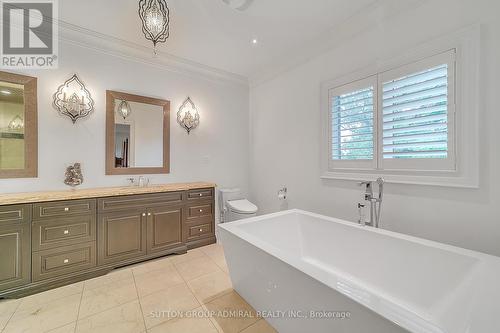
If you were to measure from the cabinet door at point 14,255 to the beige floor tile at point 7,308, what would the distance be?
123mm

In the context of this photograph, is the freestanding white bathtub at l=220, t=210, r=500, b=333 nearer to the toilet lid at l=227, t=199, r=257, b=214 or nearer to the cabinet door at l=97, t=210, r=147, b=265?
the toilet lid at l=227, t=199, r=257, b=214

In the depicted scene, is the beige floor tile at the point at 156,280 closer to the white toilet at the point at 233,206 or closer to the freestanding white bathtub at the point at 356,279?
the freestanding white bathtub at the point at 356,279

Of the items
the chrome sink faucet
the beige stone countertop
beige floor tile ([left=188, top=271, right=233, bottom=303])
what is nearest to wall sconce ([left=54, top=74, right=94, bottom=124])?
the beige stone countertop

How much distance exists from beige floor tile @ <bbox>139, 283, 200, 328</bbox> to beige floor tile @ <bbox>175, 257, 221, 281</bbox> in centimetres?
24

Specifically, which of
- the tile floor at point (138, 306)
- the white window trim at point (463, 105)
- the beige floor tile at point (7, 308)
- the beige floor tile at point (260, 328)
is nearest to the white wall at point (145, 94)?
the beige floor tile at point (7, 308)

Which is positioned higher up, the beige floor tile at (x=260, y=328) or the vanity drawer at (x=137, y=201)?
the vanity drawer at (x=137, y=201)

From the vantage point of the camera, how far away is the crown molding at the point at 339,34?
1942 mm

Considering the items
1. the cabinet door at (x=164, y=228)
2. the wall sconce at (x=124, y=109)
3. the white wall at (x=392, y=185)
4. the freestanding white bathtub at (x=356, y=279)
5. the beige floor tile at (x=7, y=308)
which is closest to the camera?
the freestanding white bathtub at (x=356, y=279)

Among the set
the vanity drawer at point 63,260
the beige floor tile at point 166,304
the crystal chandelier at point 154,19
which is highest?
the crystal chandelier at point 154,19

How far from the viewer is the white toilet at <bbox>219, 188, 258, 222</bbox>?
10.0 feet

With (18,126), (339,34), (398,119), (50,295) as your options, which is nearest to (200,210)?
(50,295)

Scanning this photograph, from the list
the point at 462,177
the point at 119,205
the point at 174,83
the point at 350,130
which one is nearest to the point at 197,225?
the point at 119,205

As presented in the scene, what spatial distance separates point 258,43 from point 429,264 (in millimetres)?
2844

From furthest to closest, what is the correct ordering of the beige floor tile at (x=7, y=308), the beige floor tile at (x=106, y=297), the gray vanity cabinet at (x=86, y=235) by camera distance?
the gray vanity cabinet at (x=86, y=235) < the beige floor tile at (x=106, y=297) < the beige floor tile at (x=7, y=308)
